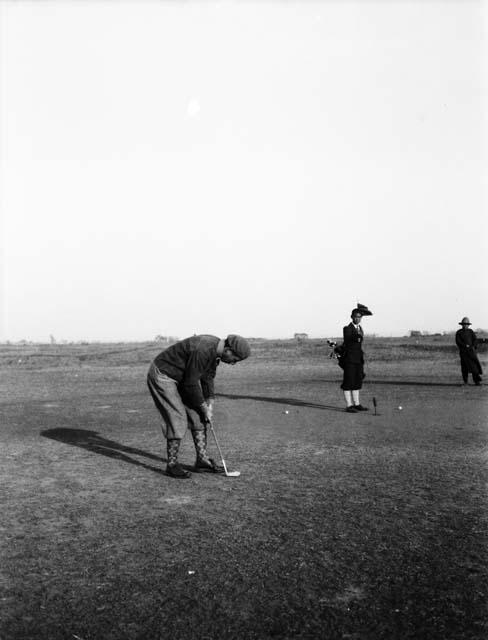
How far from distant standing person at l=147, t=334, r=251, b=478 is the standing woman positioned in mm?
5573

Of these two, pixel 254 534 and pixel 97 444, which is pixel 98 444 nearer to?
pixel 97 444

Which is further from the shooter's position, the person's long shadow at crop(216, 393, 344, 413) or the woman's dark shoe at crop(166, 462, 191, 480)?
the person's long shadow at crop(216, 393, 344, 413)

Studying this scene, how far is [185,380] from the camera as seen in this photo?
263 inches

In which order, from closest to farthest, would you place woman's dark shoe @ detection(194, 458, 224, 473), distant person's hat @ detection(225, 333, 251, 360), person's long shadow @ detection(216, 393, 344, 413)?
1. distant person's hat @ detection(225, 333, 251, 360)
2. woman's dark shoe @ detection(194, 458, 224, 473)
3. person's long shadow @ detection(216, 393, 344, 413)

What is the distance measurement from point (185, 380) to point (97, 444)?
3.15 metres

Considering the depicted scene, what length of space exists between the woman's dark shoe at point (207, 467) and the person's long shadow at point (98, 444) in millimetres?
410

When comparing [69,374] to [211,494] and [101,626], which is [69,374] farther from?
[101,626]

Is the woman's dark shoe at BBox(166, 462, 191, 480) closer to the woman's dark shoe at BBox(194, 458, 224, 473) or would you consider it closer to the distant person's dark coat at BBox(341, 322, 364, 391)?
the woman's dark shoe at BBox(194, 458, 224, 473)

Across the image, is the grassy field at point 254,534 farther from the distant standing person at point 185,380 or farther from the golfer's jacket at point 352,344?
the golfer's jacket at point 352,344

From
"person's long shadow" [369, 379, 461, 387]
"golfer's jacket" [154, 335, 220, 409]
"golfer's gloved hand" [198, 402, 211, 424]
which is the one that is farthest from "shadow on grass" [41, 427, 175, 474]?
"person's long shadow" [369, 379, 461, 387]

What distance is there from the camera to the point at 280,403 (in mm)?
14086

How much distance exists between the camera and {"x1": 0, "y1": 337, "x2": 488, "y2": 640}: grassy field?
337cm

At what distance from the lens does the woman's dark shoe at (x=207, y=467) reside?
6.98 metres

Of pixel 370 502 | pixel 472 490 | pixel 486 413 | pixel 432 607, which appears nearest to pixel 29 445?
pixel 370 502
